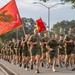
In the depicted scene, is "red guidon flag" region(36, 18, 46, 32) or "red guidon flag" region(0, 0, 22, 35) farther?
"red guidon flag" region(36, 18, 46, 32)

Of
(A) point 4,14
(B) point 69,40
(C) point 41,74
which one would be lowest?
(C) point 41,74

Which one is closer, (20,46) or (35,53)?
(35,53)

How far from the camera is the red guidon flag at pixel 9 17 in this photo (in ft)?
72.9

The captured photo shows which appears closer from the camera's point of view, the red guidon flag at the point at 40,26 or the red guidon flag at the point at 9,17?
the red guidon flag at the point at 9,17

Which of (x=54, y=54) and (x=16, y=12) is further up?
(x=16, y=12)

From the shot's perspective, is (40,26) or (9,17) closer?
(9,17)

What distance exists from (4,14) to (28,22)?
138126 millimetres

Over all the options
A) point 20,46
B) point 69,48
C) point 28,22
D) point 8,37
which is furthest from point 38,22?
point 28,22

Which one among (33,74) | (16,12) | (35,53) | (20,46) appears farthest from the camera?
(20,46)

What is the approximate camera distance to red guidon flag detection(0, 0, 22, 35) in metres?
22.2

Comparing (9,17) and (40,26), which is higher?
(40,26)

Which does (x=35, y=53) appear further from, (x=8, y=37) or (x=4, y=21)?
(x=8, y=37)

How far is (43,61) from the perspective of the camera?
76.0 feet

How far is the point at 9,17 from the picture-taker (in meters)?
22.6
